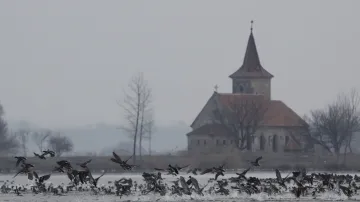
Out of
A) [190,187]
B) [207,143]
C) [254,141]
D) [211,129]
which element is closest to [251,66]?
[254,141]

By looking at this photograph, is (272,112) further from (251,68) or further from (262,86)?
(251,68)

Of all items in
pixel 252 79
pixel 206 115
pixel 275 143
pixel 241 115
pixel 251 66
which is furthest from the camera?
pixel 251 66

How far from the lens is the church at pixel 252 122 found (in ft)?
521

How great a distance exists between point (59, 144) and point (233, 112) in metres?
22.6

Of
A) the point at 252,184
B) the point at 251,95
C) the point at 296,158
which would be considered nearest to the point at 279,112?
the point at 251,95

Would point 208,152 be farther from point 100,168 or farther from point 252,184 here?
point 252,184

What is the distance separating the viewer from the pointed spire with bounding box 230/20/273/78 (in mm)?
176625

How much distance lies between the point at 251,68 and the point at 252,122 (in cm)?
1778

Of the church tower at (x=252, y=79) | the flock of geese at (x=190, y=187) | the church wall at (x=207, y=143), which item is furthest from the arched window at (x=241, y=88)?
the flock of geese at (x=190, y=187)

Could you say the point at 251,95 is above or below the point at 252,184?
above

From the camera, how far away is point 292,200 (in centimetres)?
6619

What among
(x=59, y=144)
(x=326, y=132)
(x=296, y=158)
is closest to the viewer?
(x=296, y=158)

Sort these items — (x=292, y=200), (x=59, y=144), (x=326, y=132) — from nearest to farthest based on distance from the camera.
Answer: (x=292, y=200) < (x=326, y=132) < (x=59, y=144)

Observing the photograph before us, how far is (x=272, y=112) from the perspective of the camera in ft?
551
